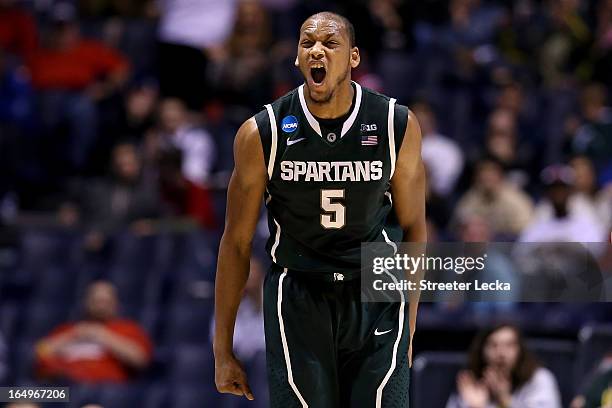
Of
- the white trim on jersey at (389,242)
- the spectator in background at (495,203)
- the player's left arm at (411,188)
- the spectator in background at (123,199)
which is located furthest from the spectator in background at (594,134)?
the white trim on jersey at (389,242)

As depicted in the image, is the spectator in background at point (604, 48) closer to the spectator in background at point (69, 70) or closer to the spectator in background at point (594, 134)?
the spectator in background at point (594, 134)

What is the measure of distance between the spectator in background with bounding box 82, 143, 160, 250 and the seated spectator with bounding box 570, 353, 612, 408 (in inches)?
172

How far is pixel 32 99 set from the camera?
12172 millimetres

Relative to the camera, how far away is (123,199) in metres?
10.8

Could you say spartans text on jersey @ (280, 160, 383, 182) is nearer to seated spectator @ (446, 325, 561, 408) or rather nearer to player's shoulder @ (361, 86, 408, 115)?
player's shoulder @ (361, 86, 408, 115)

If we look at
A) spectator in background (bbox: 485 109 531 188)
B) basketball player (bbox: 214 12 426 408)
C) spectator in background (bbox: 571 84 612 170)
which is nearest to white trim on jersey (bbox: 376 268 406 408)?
basketball player (bbox: 214 12 426 408)

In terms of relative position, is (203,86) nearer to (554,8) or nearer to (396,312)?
(554,8)

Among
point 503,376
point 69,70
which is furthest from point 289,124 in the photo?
point 69,70

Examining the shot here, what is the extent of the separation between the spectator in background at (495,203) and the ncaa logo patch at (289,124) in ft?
20.3

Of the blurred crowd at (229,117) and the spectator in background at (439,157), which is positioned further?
the spectator in background at (439,157)

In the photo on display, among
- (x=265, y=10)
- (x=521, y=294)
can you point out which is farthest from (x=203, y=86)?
(x=521, y=294)

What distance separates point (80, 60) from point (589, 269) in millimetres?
7355

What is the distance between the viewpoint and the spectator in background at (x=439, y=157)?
11.2 m

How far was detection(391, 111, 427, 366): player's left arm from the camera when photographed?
461 cm
